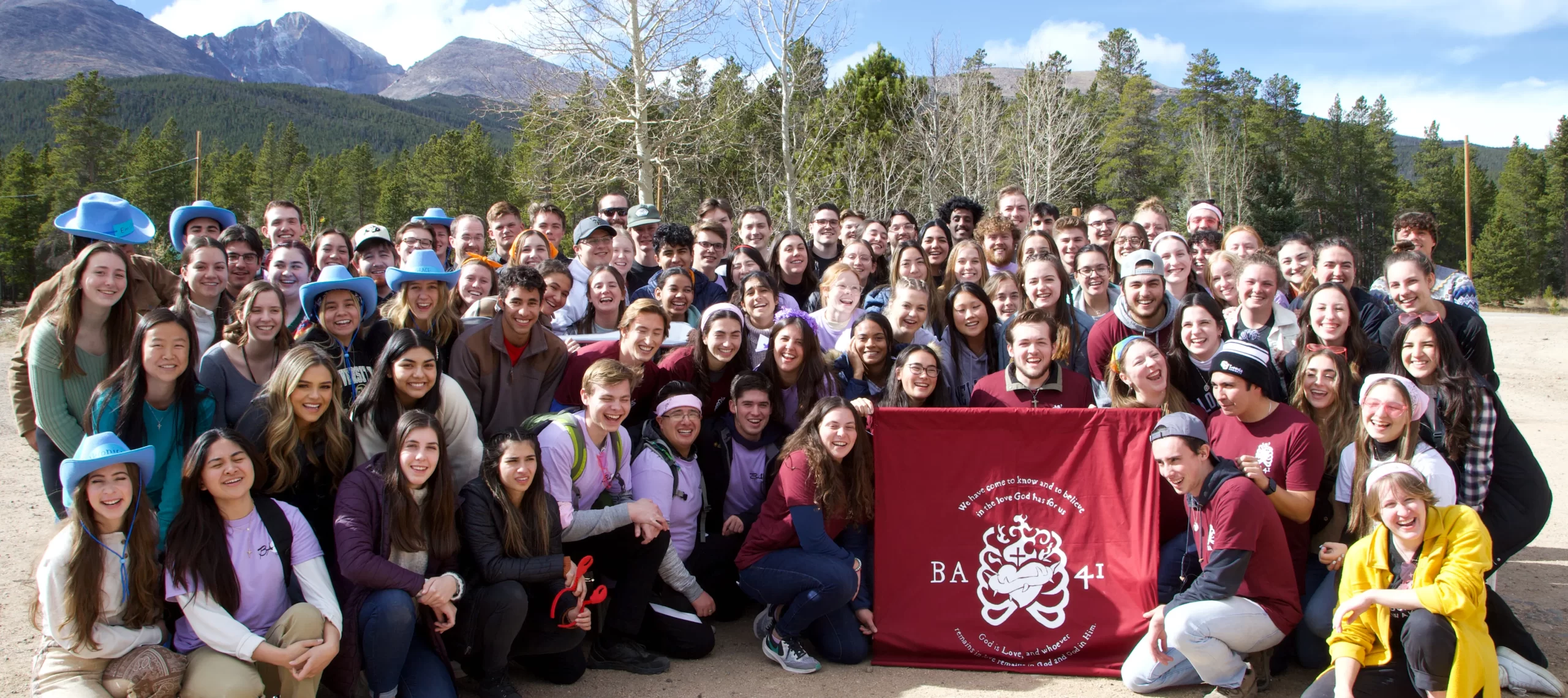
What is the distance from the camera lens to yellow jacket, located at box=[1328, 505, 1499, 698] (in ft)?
13.1

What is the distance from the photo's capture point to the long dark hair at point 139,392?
4.38 m

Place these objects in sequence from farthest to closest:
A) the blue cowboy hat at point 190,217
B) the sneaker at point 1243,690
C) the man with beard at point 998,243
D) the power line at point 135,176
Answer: the power line at point 135,176 → the man with beard at point 998,243 → the blue cowboy hat at point 190,217 → the sneaker at point 1243,690

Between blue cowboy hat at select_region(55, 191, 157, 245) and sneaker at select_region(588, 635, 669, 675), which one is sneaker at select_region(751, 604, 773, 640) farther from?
blue cowboy hat at select_region(55, 191, 157, 245)

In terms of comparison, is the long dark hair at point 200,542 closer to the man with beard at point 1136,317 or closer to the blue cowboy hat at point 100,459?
the blue cowboy hat at point 100,459

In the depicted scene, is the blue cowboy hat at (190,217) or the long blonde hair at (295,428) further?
the blue cowboy hat at (190,217)

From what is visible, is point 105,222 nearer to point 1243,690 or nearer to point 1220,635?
point 1220,635

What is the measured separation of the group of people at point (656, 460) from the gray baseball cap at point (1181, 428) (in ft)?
0.04

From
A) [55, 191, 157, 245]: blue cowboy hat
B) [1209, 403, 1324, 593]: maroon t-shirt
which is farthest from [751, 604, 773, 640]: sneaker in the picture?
[55, 191, 157, 245]: blue cowboy hat

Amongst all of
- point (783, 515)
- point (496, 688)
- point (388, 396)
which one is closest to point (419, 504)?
point (388, 396)

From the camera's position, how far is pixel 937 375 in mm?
5484

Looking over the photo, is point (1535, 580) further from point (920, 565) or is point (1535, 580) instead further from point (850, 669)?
point (850, 669)

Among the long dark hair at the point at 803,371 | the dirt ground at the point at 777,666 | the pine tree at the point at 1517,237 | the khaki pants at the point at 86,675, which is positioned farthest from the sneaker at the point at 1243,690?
the pine tree at the point at 1517,237

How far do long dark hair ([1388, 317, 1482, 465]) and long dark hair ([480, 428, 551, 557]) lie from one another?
454cm

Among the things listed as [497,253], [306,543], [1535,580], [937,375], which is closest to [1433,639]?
[937,375]
